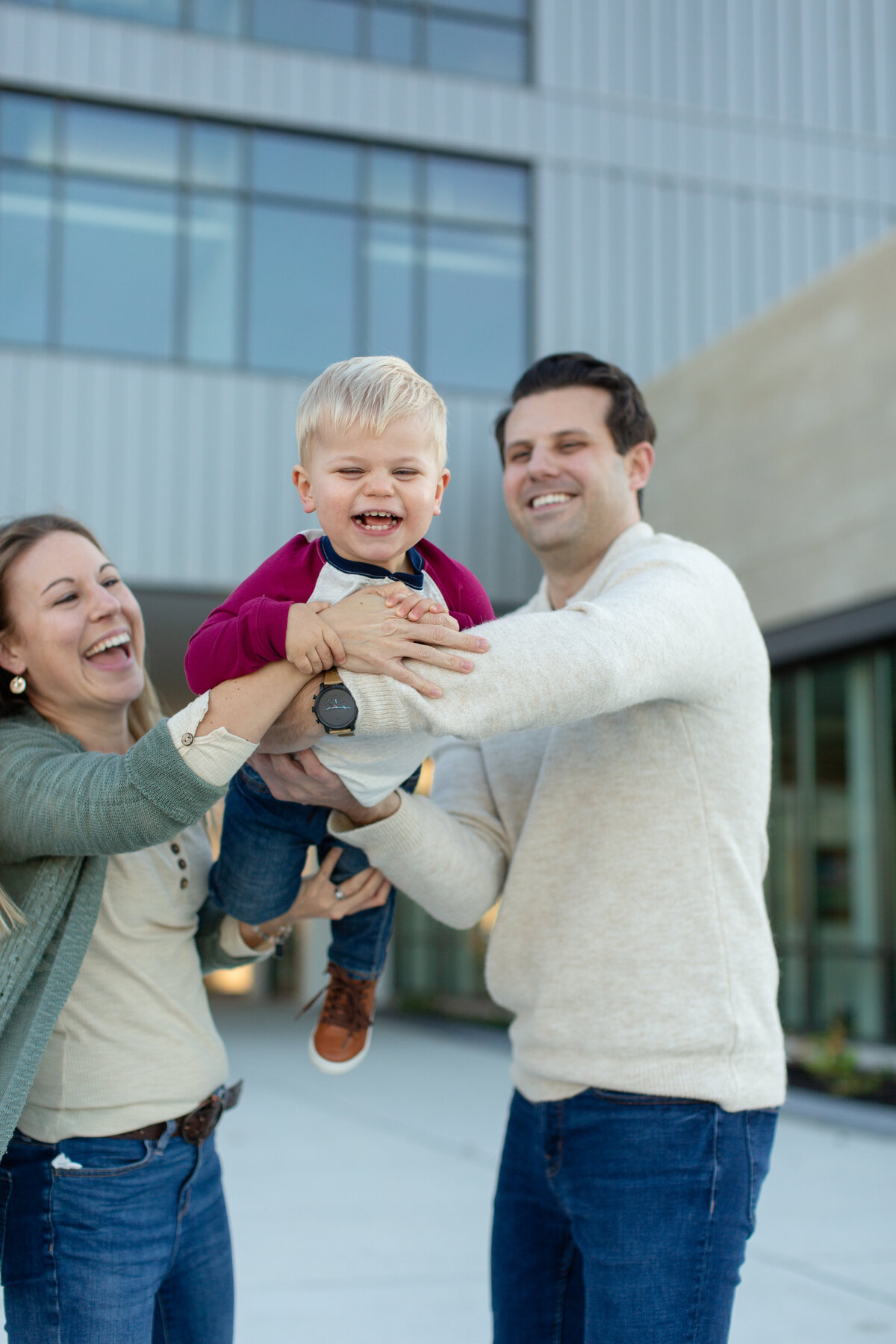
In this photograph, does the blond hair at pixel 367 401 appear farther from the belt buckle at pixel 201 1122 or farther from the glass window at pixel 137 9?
the glass window at pixel 137 9

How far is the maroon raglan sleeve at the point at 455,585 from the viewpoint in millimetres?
2234

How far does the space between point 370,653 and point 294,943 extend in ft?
71.2

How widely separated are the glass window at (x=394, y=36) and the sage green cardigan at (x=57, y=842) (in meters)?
13.5

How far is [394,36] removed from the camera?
1382 cm

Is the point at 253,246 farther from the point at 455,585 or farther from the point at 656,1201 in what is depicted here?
the point at 656,1201

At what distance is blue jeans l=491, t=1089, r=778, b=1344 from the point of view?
205 cm

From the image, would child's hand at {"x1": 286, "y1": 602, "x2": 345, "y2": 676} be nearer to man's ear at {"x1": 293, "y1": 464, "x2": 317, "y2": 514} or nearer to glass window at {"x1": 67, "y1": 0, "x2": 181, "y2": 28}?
man's ear at {"x1": 293, "y1": 464, "x2": 317, "y2": 514}

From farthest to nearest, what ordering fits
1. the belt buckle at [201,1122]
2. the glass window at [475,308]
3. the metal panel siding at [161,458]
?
the glass window at [475,308] < the metal panel siding at [161,458] < the belt buckle at [201,1122]

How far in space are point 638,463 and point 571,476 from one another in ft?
0.65

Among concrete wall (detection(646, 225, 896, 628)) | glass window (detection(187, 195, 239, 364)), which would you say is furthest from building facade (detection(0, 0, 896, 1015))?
concrete wall (detection(646, 225, 896, 628))

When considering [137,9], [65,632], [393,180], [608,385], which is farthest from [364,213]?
[65,632]

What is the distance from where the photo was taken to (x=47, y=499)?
11867 mm

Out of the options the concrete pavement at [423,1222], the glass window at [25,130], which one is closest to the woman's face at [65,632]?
the concrete pavement at [423,1222]

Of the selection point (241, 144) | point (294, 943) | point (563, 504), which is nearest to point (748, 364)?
point (241, 144)
